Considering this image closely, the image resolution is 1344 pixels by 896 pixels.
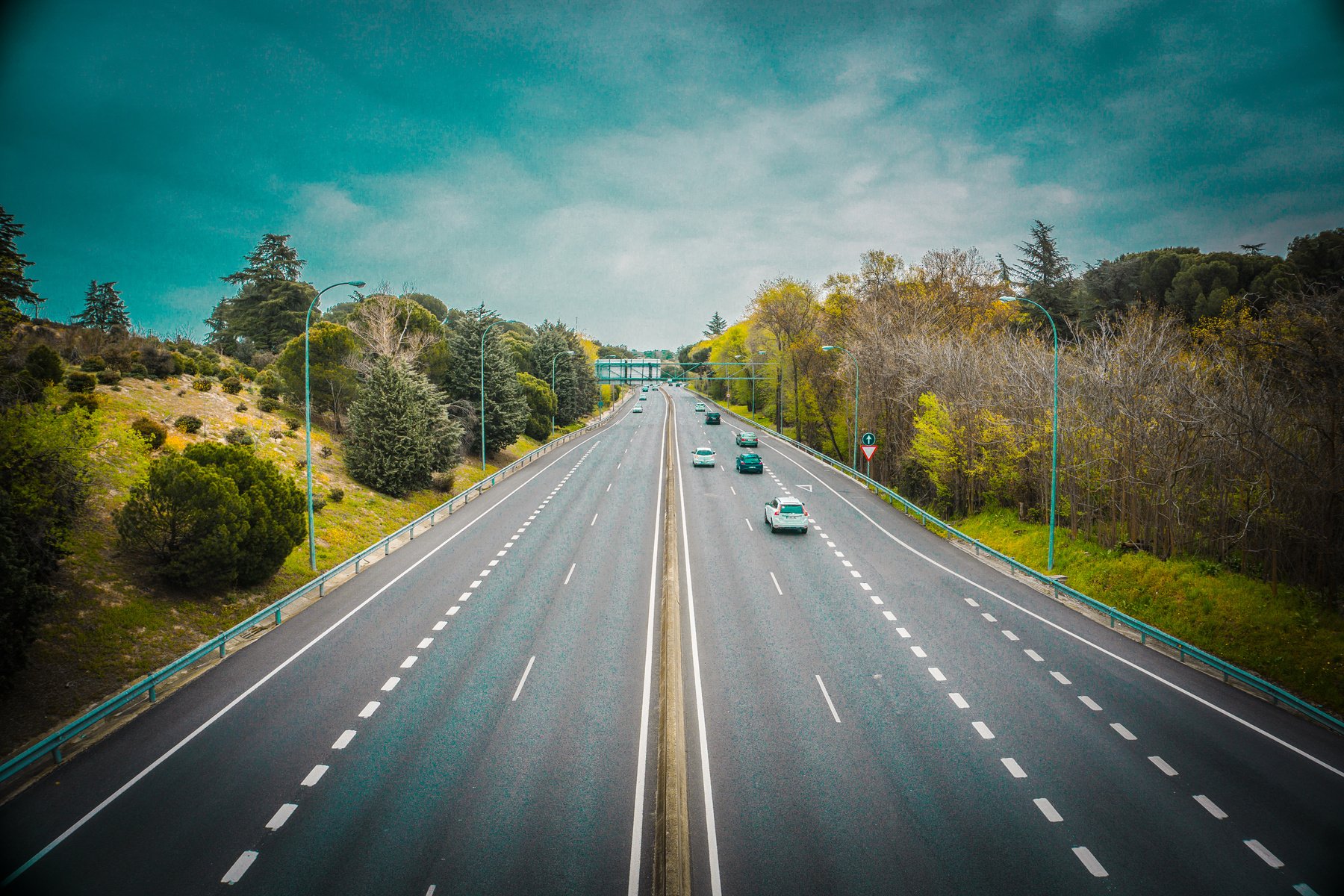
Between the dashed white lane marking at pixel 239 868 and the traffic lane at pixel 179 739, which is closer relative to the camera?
the dashed white lane marking at pixel 239 868

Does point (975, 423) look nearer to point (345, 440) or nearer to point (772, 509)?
point (772, 509)

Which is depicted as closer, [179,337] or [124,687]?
[124,687]

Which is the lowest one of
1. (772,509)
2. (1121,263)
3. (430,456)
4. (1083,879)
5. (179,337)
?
(1083,879)

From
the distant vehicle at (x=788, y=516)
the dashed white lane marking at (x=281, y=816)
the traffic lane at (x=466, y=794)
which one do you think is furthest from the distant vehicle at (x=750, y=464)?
the dashed white lane marking at (x=281, y=816)

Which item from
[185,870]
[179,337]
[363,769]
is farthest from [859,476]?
[179,337]

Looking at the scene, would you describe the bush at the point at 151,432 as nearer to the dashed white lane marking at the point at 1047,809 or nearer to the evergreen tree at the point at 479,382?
the evergreen tree at the point at 479,382

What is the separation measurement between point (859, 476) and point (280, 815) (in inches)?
1316

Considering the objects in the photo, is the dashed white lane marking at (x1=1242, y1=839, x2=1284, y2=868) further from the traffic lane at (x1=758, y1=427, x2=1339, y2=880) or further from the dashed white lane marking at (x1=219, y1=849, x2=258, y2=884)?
the dashed white lane marking at (x1=219, y1=849, x2=258, y2=884)

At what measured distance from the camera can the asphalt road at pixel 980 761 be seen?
7.57 m

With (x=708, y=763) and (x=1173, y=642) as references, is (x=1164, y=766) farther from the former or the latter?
(x=708, y=763)

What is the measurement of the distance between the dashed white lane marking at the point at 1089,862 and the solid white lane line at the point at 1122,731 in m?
3.67

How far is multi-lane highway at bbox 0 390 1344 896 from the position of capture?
24.7 ft

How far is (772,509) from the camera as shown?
2541 centimetres

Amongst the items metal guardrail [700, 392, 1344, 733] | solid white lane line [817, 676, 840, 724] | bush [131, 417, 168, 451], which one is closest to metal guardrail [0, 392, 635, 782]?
bush [131, 417, 168, 451]
